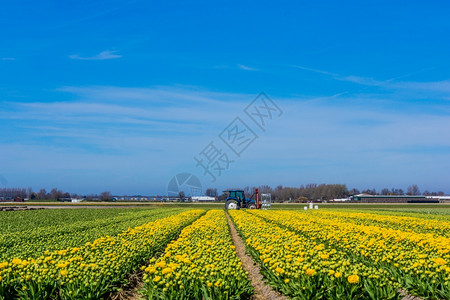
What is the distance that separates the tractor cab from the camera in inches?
1873

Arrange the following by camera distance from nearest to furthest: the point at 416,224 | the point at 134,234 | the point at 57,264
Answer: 1. the point at 57,264
2. the point at 134,234
3. the point at 416,224

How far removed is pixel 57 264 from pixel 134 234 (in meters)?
6.89

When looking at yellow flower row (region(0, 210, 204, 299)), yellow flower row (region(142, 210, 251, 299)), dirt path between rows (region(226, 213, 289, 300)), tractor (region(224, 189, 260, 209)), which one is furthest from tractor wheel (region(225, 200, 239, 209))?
yellow flower row (region(142, 210, 251, 299))

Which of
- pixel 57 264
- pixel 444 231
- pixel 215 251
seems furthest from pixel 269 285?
pixel 444 231

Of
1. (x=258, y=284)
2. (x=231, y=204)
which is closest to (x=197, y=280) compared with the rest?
(x=258, y=284)

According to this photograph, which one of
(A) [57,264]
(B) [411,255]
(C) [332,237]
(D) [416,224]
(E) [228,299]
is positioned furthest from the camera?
(D) [416,224]

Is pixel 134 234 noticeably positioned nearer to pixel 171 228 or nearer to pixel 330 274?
pixel 171 228

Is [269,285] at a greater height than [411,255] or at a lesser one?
lesser

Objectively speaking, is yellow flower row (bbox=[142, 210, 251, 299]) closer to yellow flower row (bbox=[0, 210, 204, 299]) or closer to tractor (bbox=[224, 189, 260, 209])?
yellow flower row (bbox=[0, 210, 204, 299])

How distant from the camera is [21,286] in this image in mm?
7551

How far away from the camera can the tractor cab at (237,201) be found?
156 ft

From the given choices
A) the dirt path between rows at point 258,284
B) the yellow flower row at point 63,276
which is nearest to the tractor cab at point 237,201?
the dirt path between rows at point 258,284

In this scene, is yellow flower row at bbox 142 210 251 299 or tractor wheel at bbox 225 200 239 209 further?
tractor wheel at bbox 225 200 239 209

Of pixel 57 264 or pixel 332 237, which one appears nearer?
pixel 57 264
